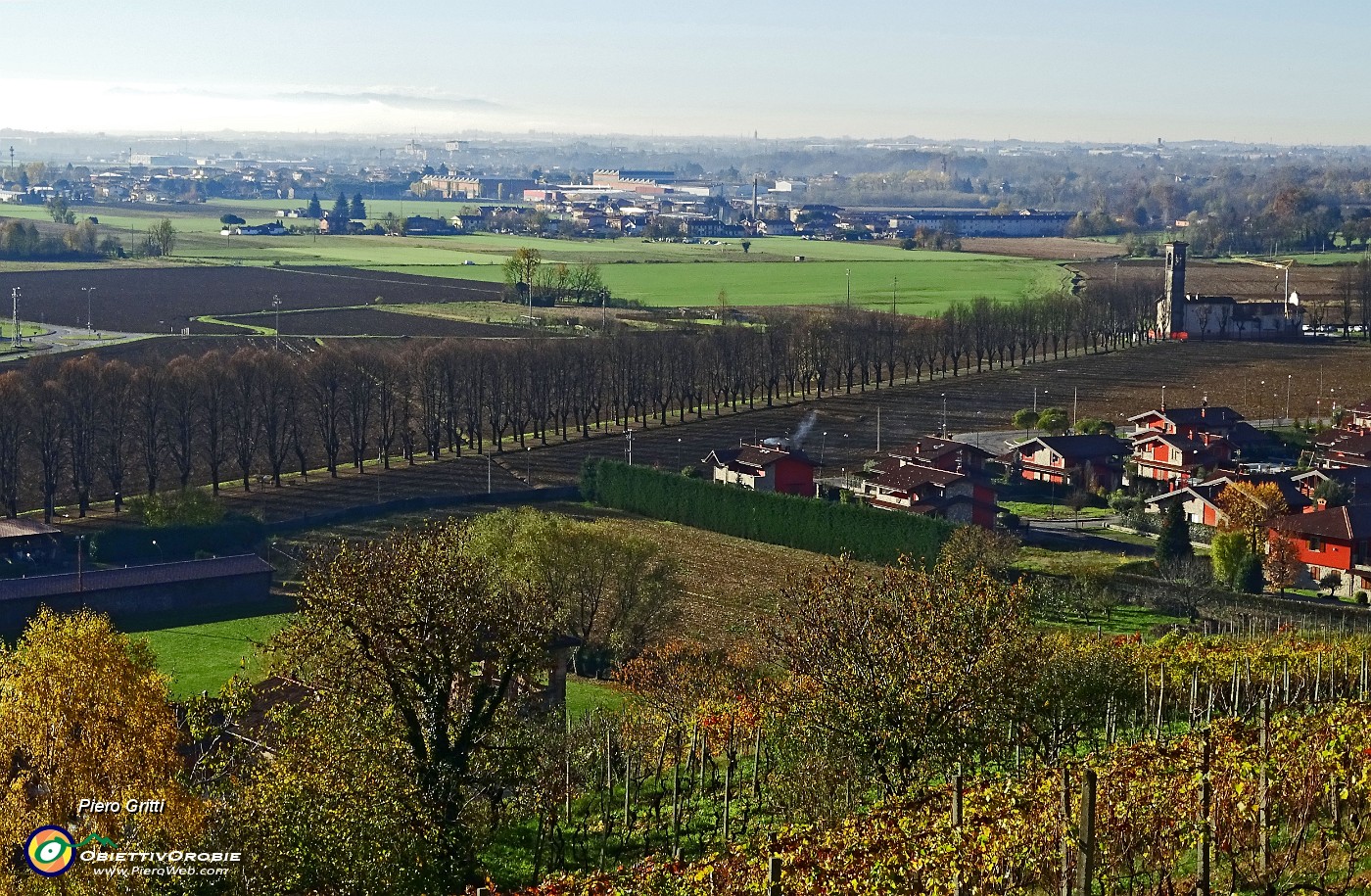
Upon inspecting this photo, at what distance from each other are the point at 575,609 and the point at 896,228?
96342 millimetres

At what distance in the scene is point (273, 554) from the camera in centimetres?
2950

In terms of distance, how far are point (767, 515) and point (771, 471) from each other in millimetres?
3621

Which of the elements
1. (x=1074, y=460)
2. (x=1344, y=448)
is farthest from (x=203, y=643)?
(x=1344, y=448)

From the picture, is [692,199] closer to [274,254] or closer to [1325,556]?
[274,254]

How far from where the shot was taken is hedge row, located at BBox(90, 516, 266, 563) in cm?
2873

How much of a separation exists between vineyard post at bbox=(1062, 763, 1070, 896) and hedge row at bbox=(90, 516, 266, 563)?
71.3 feet

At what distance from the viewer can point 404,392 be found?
133 feet

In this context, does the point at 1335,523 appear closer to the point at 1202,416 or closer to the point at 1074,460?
the point at 1074,460

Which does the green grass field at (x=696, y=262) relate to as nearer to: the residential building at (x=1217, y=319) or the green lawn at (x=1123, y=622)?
the residential building at (x=1217, y=319)

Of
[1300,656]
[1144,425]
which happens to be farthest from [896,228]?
[1300,656]

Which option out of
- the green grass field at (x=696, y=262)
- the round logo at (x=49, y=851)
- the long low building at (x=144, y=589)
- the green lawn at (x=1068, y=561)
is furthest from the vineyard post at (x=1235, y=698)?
the green grass field at (x=696, y=262)

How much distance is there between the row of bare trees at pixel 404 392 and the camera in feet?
113

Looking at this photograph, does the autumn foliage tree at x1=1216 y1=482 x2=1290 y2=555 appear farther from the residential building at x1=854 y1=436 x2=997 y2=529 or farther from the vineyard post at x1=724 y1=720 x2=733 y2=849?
the vineyard post at x1=724 y1=720 x2=733 y2=849

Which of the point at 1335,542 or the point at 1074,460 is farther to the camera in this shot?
the point at 1074,460
